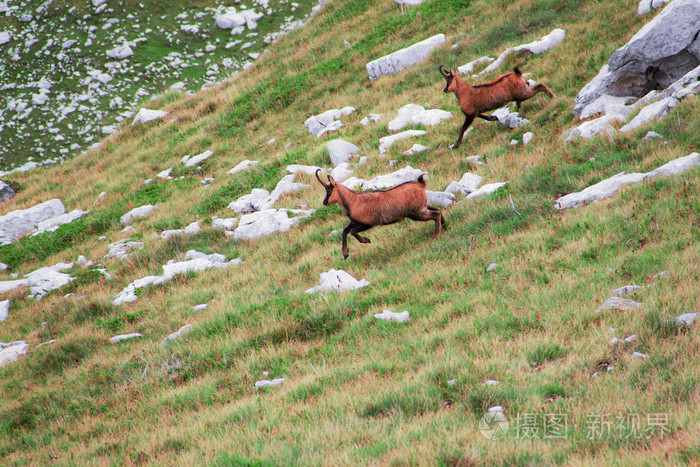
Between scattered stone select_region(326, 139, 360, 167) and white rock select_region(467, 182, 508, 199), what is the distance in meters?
5.04

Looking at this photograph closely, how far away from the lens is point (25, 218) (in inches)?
647

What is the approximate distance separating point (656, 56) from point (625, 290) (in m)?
6.96

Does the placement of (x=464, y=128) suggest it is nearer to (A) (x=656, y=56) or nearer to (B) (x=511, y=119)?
(B) (x=511, y=119)

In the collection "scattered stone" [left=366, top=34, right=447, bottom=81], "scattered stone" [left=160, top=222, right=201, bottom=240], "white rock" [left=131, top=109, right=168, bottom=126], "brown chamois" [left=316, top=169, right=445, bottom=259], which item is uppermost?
"white rock" [left=131, top=109, right=168, bottom=126]

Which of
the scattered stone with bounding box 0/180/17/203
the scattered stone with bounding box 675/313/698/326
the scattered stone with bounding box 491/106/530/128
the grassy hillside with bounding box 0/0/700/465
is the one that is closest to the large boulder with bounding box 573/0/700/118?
the grassy hillside with bounding box 0/0/700/465

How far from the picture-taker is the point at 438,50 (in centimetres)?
1784

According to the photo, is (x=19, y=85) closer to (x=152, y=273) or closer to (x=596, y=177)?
(x=152, y=273)

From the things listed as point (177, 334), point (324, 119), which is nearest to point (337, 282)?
point (177, 334)

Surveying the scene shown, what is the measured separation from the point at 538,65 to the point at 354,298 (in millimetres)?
9991

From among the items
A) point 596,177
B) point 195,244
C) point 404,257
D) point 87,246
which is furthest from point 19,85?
point 596,177

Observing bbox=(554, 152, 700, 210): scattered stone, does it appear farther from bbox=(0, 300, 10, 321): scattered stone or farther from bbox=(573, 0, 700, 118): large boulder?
bbox=(0, 300, 10, 321): scattered stone

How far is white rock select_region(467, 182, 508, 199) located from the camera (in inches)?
353

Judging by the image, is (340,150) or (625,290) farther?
(340,150)

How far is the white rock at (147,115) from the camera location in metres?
21.9
